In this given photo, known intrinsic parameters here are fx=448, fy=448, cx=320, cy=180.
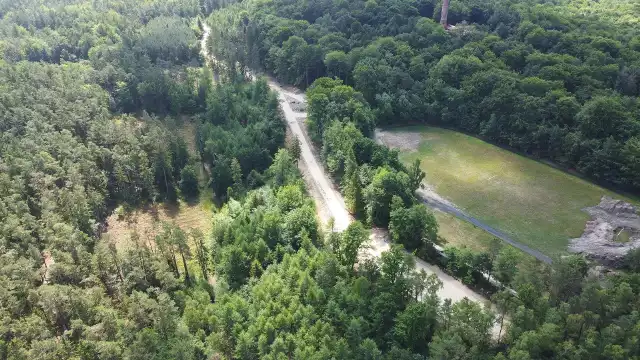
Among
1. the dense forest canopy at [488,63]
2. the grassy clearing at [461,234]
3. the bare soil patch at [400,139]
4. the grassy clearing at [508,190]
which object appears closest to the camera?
the grassy clearing at [461,234]

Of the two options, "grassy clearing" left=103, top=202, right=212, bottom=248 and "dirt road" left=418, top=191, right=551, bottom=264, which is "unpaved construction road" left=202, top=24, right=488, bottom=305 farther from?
"grassy clearing" left=103, top=202, right=212, bottom=248

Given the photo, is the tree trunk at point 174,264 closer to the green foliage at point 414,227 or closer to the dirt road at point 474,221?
the green foliage at point 414,227

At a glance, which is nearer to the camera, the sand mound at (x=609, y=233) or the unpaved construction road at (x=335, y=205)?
the unpaved construction road at (x=335, y=205)

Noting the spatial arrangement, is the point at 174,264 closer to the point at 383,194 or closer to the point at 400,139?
the point at 383,194

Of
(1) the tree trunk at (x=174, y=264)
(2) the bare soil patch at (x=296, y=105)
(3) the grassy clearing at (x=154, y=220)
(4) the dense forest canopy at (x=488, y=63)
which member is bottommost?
(3) the grassy clearing at (x=154, y=220)

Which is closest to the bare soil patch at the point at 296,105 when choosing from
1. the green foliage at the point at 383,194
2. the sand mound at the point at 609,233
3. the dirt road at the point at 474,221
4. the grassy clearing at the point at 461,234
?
the dirt road at the point at 474,221

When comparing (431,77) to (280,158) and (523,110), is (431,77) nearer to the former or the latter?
(523,110)

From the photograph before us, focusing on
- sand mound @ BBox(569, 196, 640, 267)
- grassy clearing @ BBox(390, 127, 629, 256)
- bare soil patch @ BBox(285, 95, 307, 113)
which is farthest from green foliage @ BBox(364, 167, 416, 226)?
bare soil patch @ BBox(285, 95, 307, 113)
